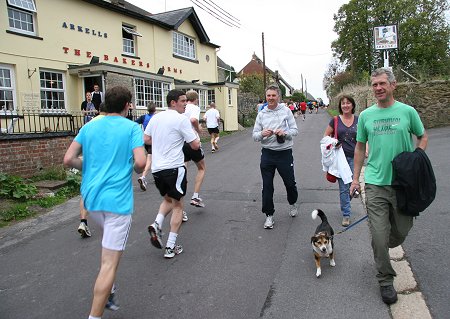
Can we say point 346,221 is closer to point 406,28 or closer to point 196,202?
point 196,202

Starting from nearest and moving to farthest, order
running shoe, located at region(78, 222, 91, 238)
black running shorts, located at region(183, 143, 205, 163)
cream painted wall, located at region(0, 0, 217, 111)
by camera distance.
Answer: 1. running shoe, located at region(78, 222, 91, 238)
2. black running shorts, located at region(183, 143, 205, 163)
3. cream painted wall, located at region(0, 0, 217, 111)

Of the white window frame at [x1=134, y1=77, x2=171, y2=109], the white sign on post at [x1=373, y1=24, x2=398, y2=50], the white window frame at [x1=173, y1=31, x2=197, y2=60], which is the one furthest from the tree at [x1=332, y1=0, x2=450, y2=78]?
the white window frame at [x1=134, y1=77, x2=171, y2=109]

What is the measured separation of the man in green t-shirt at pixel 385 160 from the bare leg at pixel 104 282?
225 centimetres

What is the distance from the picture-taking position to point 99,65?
1464 centimetres

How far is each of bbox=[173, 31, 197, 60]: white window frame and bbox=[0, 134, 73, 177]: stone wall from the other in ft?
40.3

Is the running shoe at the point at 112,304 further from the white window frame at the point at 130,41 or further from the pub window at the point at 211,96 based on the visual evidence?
the pub window at the point at 211,96

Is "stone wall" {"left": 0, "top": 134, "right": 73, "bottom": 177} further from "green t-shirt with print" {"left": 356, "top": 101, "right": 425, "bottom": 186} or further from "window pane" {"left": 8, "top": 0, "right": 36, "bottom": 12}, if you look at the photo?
"green t-shirt with print" {"left": 356, "top": 101, "right": 425, "bottom": 186}

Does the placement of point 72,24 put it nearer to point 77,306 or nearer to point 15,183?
point 15,183

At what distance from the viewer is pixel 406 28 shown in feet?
147

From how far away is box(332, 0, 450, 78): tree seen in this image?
147 feet

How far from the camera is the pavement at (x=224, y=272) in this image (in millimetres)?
3469

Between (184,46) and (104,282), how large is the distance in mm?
21846

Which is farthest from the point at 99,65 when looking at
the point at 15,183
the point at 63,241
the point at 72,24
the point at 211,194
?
the point at 63,241

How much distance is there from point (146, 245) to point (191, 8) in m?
20.6
